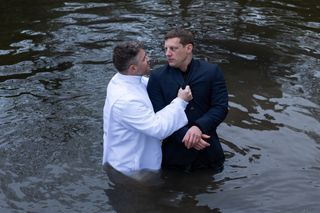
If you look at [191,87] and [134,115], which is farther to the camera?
[191,87]

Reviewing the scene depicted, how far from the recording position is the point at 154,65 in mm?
11328

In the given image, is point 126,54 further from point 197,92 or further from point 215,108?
point 215,108

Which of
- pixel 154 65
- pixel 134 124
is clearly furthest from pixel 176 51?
pixel 154 65

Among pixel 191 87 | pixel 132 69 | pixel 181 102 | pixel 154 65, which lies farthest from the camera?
pixel 154 65

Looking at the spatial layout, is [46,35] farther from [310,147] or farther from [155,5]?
[310,147]

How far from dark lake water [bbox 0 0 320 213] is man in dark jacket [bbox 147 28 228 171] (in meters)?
0.99

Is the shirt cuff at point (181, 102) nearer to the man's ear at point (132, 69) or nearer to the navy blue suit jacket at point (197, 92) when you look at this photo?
the navy blue suit jacket at point (197, 92)

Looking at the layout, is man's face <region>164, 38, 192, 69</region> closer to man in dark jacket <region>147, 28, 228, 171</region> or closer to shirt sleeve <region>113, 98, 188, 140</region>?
man in dark jacket <region>147, 28, 228, 171</region>

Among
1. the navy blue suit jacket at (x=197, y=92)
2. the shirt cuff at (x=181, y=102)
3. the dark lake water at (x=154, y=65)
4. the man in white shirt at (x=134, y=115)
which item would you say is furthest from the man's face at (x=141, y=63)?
the dark lake water at (x=154, y=65)

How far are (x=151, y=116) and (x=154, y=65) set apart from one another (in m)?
5.37

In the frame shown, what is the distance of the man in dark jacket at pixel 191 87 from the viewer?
616 centimetres

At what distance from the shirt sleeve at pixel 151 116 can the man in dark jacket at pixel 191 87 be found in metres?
0.21

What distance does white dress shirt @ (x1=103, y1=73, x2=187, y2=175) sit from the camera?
601 cm

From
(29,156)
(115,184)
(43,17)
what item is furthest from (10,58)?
(115,184)
